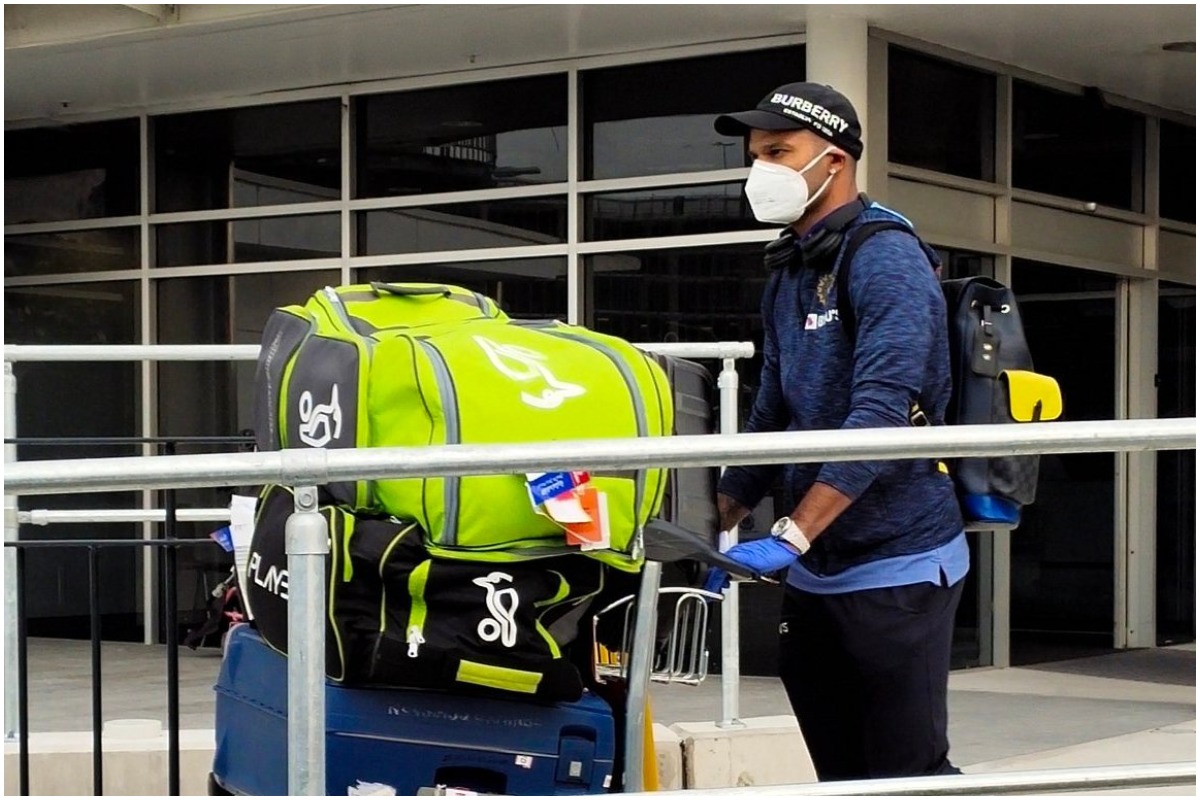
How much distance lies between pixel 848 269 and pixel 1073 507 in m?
7.78

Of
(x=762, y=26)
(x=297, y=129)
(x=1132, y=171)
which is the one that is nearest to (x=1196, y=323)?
(x=1132, y=171)

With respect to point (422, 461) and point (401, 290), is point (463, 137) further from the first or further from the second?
point (422, 461)

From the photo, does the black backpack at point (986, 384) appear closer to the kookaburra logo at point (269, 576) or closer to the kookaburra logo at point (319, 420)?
the kookaburra logo at point (319, 420)

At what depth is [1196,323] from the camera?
10.4m

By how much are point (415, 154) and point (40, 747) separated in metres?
5.28

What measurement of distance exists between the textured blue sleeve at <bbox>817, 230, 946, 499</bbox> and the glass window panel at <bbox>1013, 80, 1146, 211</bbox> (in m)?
6.80

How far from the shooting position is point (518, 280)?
963cm

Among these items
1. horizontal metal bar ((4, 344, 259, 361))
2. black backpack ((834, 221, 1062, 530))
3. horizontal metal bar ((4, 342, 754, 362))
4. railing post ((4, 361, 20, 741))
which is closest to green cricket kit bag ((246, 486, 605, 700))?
black backpack ((834, 221, 1062, 530))

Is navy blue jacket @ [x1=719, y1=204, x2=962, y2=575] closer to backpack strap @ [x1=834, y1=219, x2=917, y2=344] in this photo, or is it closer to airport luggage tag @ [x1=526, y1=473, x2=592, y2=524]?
backpack strap @ [x1=834, y1=219, x2=917, y2=344]

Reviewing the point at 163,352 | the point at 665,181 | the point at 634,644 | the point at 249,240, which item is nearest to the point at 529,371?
the point at 634,644

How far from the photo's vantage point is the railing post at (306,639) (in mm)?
2412

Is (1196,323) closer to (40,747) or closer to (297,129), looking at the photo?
(297,129)

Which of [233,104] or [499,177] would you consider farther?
[233,104]

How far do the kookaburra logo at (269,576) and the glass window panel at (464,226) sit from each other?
6.71 meters
